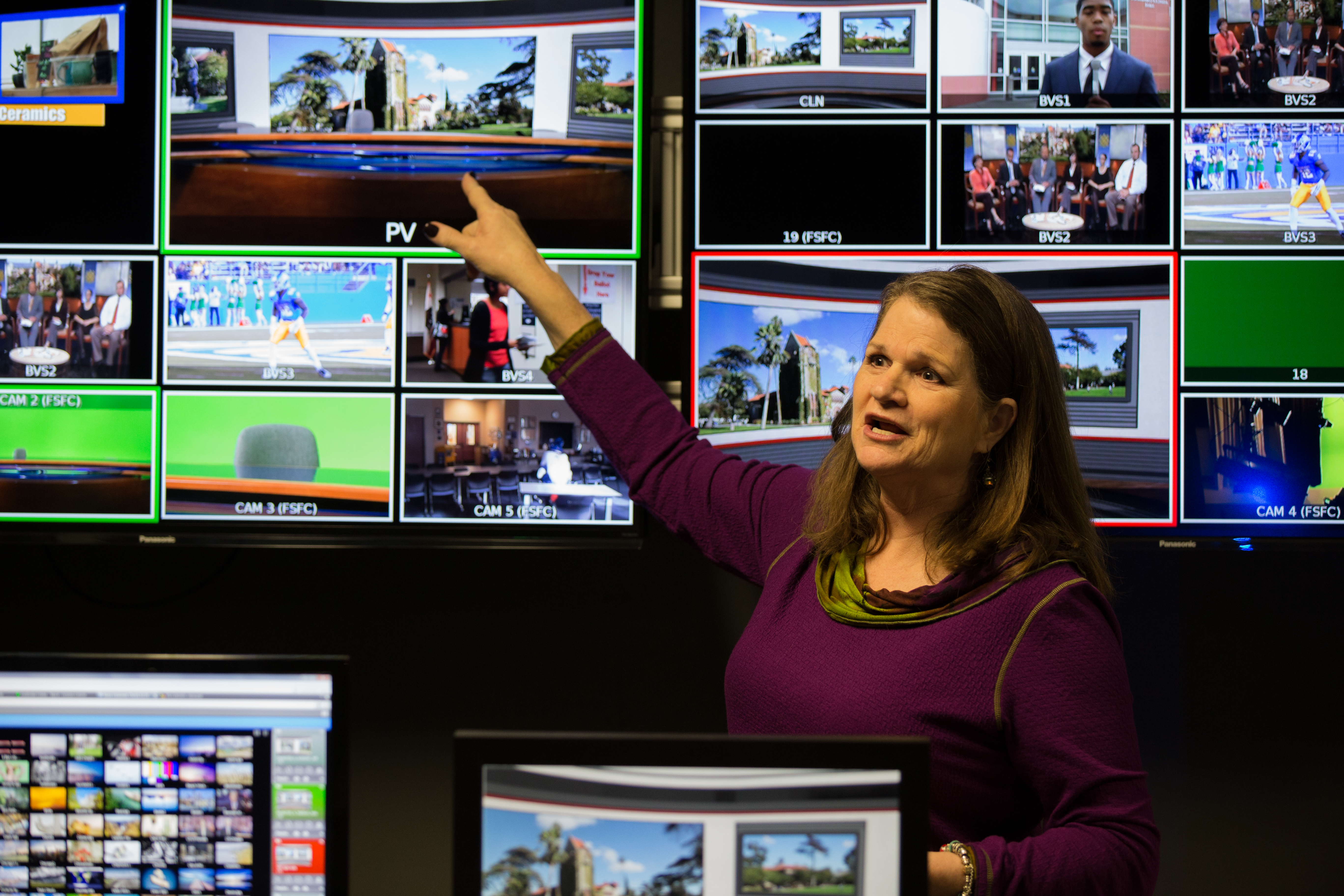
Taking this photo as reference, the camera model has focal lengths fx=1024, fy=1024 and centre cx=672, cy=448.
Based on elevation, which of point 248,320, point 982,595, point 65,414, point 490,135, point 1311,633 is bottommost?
point 1311,633

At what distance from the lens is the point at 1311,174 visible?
1.97m

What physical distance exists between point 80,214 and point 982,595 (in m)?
1.85

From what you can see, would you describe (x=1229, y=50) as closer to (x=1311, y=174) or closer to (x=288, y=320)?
(x=1311, y=174)

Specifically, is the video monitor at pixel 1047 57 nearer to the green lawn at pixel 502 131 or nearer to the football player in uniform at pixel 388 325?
the green lawn at pixel 502 131

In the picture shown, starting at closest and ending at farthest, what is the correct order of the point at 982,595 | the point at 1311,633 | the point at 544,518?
the point at 982,595 < the point at 544,518 < the point at 1311,633

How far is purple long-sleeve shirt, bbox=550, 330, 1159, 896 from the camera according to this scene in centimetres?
97

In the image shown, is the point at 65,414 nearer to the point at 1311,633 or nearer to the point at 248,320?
the point at 248,320

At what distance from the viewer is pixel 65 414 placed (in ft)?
6.56

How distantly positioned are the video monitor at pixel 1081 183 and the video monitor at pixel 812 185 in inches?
6.1

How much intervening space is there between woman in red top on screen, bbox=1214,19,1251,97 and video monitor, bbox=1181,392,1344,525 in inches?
23.7

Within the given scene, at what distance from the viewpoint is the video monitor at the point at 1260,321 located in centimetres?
196

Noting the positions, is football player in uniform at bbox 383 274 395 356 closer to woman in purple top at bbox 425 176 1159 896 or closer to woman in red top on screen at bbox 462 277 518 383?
woman in red top on screen at bbox 462 277 518 383

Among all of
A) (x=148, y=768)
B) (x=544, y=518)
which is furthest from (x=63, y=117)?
(x=148, y=768)

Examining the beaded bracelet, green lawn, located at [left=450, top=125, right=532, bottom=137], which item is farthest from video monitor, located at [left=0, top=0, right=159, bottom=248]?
the beaded bracelet
